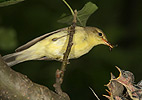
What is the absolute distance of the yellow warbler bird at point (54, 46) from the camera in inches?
159

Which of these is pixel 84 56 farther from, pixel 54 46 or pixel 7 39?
pixel 54 46

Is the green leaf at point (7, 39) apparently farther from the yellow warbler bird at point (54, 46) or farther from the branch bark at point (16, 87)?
the branch bark at point (16, 87)

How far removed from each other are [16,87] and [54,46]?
4.86 ft

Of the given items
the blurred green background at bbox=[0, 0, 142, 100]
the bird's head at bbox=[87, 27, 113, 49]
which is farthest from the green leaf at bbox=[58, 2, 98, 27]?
the blurred green background at bbox=[0, 0, 142, 100]

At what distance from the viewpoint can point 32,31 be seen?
6520 mm

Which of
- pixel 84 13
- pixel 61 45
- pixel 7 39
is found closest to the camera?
pixel 84 13

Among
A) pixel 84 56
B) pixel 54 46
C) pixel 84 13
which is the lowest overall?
pixel 84 56

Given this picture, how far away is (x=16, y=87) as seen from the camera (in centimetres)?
265

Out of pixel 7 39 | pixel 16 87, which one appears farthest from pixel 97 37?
pixel 16 87

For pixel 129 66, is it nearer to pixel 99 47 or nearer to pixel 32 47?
pixel 99 47

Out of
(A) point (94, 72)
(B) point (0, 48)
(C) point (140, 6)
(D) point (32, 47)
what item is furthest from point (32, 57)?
(C) point (140, 6)

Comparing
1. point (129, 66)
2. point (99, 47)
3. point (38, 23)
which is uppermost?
point (38, 23)

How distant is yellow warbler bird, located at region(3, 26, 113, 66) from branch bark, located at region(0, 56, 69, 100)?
49.2 inches

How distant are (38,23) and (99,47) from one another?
142 cm
